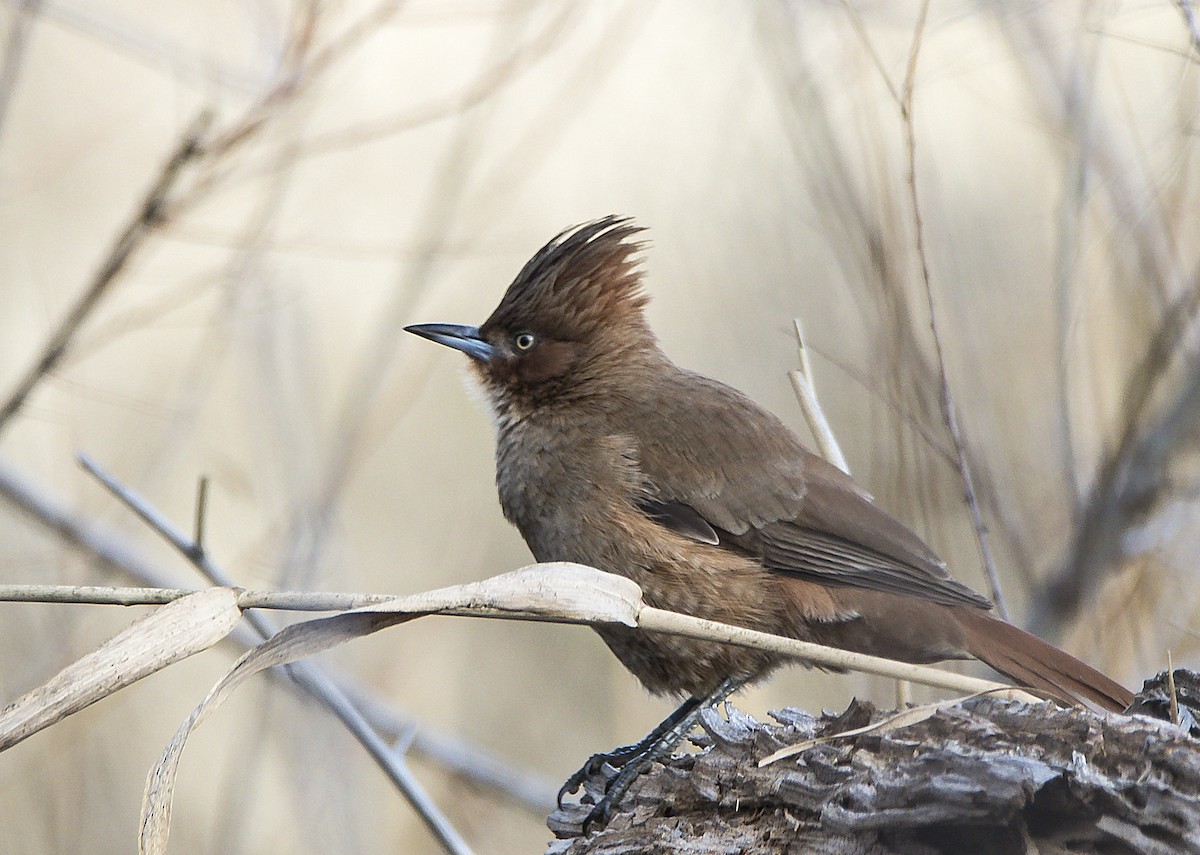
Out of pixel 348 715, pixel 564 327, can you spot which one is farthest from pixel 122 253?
pixel 348 715

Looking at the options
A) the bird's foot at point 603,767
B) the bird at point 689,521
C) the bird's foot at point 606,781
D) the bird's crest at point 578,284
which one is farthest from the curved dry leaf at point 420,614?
the bird's crest at point 578,284

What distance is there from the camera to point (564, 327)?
12.0ft

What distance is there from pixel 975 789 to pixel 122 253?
2.54 m

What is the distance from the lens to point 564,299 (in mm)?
3658

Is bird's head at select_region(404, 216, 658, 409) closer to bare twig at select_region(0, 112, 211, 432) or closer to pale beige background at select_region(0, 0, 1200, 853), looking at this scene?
pale beige background at select_region(0, 0, 1200, 853)

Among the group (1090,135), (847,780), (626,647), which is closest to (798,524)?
(626,647)

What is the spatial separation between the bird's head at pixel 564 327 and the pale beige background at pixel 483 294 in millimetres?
239

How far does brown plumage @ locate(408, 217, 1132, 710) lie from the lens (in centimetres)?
304

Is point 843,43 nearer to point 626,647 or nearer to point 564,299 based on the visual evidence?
point 564,299

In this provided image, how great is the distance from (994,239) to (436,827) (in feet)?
15.8

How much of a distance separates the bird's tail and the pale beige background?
20.6 inches

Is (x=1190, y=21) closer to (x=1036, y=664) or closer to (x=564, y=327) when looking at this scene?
(x=1036, y=664)

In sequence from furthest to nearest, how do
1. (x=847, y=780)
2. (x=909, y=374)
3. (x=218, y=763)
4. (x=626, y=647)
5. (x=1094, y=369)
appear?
→ (x=218, y=763) < (x=1094, y=369) < (x=909, y=374) < (x=626, y=647) < (x=847, y=780)

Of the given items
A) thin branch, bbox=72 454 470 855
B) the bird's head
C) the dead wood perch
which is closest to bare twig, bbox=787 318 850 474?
the bird's head
